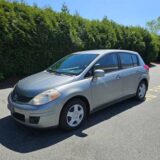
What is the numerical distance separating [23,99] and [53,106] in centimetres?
62

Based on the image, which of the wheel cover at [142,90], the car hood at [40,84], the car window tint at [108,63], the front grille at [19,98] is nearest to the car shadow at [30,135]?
the front grille at [19,98]

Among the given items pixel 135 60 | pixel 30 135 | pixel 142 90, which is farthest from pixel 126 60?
pixel 30 135

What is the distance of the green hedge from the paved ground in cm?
376

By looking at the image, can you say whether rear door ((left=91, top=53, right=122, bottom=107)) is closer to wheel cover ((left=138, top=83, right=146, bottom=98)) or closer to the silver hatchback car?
the silver hatchback car

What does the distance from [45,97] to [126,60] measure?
9.28 feet

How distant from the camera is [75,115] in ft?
14.5

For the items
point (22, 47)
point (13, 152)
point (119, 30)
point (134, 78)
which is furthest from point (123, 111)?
point (119, 30)

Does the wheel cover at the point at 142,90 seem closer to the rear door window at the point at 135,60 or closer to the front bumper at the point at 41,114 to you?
the rear door window at the point at 135,60

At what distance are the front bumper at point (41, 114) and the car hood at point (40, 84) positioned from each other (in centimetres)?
27

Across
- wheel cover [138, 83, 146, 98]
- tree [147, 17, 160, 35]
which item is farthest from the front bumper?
tree [147, 17, 160, 35]

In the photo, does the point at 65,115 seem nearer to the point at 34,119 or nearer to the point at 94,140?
the point at 34,119

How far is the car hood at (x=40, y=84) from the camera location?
4133mm

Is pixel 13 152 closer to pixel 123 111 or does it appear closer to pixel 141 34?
pixel 123 111

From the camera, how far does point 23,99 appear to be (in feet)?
13.6
